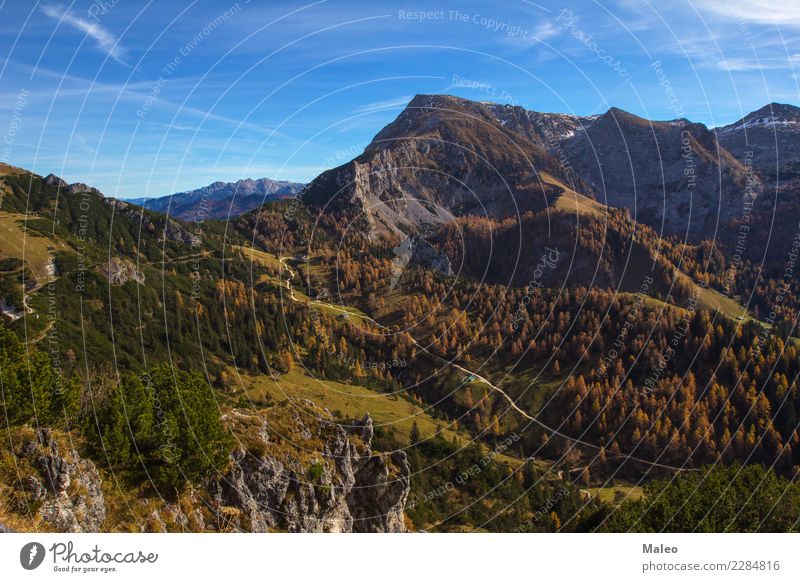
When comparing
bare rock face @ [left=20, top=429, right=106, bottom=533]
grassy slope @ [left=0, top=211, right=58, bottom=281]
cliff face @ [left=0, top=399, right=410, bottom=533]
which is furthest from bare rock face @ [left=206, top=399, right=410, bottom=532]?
grassy slope @ [left=0, top=211, right=58, bottom=281]

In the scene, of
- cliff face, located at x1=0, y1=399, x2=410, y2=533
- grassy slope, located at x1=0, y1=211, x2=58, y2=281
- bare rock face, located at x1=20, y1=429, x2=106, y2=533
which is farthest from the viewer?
grassy slope, located at x1=0, y1=211, x2=58, y2=281

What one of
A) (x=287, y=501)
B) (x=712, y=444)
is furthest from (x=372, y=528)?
(x=712, y=444)

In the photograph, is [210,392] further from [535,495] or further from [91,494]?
[535,495]
